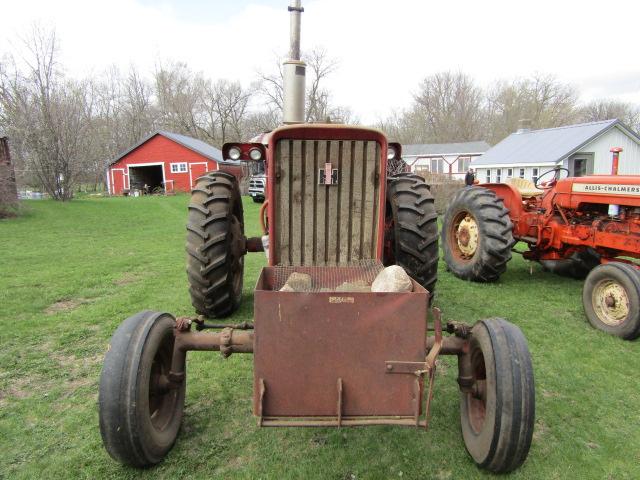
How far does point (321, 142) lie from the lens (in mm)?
3336

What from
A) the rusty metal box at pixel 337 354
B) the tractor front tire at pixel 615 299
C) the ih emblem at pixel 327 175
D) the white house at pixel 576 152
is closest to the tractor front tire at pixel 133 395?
the rusty metal box at pixel 337 354

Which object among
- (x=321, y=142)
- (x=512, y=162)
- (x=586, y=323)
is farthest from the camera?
(x=512, y=162)

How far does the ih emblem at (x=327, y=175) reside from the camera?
3352 mm

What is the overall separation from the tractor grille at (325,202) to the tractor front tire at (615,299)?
8.13 ft

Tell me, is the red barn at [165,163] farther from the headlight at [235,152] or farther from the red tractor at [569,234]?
the headlight at [235,152]

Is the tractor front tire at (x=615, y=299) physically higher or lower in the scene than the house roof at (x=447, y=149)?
lower

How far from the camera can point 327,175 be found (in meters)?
3.36

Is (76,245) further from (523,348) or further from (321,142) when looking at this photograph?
(523,348)

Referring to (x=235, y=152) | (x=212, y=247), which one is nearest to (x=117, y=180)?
(x=235, y=152)

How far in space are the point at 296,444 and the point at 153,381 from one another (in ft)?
2.99

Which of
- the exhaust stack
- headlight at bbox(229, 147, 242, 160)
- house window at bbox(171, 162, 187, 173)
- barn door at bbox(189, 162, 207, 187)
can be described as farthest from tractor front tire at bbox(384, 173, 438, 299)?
house window at bbox(171, 162, 187, 173)

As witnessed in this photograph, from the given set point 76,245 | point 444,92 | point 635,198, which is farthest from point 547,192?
point 444,92

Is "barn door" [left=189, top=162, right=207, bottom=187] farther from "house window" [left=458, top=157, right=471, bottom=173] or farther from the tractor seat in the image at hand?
the tractor seat

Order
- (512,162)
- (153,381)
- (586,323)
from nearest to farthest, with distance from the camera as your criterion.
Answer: (153,381)
(586,323)
(512,162)
